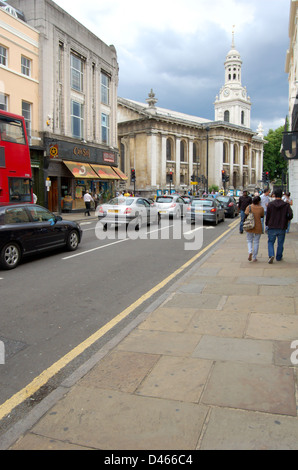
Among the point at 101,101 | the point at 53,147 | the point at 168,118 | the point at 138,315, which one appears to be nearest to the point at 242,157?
the point at 168,118

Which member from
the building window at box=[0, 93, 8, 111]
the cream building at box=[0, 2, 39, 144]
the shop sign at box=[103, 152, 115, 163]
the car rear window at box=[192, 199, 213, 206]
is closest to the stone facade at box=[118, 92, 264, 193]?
the shop sign at box=[103, 152, 115, 163]

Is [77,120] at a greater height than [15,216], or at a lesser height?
greater

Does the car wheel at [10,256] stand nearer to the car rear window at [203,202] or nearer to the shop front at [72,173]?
the car rear window at [203,202]

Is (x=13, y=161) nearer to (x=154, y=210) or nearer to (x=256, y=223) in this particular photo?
(x=154, y=210)

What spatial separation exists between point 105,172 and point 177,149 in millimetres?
35192

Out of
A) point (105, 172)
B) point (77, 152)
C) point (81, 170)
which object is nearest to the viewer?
point (81, 170)

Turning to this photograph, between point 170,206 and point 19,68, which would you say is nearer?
point 170,206

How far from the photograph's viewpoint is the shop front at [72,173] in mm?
27500

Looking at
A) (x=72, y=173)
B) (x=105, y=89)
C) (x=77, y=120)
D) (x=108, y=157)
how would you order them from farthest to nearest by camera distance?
1. (x=105, y=89)
2. (x=108, y=157)
3. (x=77, y=120)
4. (x=72, y=173)

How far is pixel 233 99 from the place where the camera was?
97.9 metres

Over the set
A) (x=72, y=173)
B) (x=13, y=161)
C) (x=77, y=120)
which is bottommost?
(x=13, y=161)

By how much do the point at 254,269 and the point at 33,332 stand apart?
5.49 meters

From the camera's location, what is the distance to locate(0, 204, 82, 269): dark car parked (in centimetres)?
897

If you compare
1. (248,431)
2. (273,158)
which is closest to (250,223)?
(248,431)
